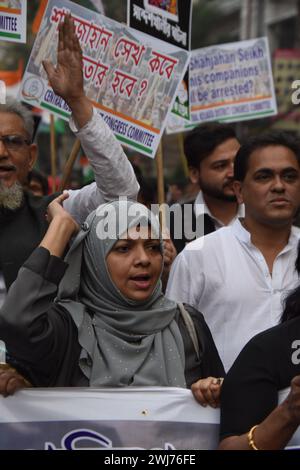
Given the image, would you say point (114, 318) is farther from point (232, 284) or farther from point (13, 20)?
point (13, 20)

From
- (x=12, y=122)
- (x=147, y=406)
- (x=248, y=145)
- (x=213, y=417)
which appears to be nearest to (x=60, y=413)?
(x=147, y=406)

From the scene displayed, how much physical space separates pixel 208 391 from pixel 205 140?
2.66 metres

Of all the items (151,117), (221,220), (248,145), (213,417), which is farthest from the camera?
(221,220)

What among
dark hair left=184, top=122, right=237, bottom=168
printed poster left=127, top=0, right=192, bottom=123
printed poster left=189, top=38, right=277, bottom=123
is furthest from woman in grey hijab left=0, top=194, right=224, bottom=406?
printed poster left=189, top=38, right=277, bottom=123

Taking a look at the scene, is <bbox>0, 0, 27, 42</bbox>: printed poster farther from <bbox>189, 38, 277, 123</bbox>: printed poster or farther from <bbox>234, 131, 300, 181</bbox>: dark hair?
<bbox>189, 38, 277, 123</bbox>: printed poster

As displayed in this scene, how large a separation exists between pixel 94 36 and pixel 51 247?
68.8 inches

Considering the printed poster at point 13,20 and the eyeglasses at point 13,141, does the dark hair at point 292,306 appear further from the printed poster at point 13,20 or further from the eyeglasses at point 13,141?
the printed poster at point 13,20

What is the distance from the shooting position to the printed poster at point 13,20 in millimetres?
4473

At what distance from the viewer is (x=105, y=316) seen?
129 inches

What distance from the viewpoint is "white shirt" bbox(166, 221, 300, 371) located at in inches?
159

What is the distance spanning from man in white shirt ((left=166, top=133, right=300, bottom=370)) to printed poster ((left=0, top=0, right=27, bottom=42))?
1184 mm

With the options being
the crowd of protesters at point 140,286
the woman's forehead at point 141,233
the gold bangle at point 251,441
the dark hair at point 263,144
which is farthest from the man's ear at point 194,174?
the gold bangle at point 251,441

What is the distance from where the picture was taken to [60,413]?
3.12 m

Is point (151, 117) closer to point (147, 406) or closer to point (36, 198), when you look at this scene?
point (36, 198)
